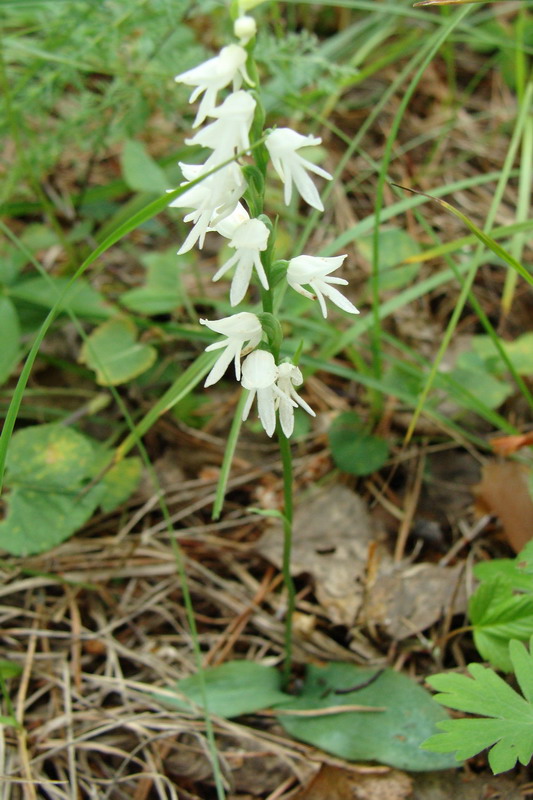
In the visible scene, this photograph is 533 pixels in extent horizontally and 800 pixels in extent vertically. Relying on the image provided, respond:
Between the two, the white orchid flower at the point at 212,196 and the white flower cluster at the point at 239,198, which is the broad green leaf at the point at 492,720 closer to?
the white flower cluster at the point at 239,198

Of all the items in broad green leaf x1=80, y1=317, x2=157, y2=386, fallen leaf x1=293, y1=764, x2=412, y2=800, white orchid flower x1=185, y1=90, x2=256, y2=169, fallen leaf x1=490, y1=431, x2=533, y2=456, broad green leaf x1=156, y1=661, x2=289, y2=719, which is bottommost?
fallen leaf x1=293, y1=764, x2=412, y2=800

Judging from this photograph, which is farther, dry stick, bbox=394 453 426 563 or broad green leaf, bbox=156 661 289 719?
dry stick, bbox=394 453 426 563

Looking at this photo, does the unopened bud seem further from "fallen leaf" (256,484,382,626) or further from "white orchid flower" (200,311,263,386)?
"fallen leaf" (256,484,382,626)

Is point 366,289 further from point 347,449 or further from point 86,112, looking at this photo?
point 86,112

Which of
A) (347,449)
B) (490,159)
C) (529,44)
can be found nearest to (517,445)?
(347,449)

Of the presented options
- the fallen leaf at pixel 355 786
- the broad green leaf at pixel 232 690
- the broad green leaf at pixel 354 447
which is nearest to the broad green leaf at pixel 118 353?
the broad green leaf at pixel 354 447

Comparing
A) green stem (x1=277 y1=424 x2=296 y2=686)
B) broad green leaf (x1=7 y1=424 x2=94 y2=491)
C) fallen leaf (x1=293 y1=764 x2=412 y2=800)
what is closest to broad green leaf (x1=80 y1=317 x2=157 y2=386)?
broad green leaf (x1=7 y1=424 x2=94 y2=491)
